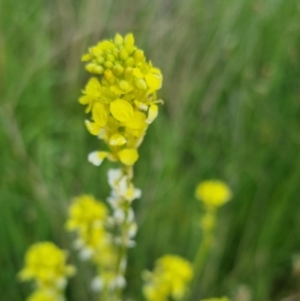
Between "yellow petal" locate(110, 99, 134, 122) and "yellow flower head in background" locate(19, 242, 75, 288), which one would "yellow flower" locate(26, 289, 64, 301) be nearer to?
"yellow flower head in background" locate(19, 242, 75, 288)

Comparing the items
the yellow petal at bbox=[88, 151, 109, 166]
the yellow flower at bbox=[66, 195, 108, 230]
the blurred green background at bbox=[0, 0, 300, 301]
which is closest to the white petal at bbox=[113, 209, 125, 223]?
the yellow petal at bbox=[88, 151, 109, 166]

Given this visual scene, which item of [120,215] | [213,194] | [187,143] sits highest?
[187,143]

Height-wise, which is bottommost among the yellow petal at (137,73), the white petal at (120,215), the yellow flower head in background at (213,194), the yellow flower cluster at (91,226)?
the white petal at (120,215)

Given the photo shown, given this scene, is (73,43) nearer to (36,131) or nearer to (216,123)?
(36,131)

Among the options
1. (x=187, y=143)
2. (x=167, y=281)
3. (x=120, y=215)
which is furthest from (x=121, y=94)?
(x=187, y=143)

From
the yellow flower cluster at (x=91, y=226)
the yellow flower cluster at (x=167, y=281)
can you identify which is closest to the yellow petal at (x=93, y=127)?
the yellow flower cluster at (x=91, y=226)

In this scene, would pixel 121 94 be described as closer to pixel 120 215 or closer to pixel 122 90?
pixel 122 90

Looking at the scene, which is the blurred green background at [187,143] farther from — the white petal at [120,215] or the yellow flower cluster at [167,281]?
the white petal at [120,215]
